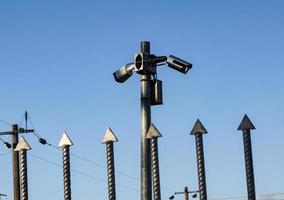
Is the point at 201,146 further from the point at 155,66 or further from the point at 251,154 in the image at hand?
the point at 155,66

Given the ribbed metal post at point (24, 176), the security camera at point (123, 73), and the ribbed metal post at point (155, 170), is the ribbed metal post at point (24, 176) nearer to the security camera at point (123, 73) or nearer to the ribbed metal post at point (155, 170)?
the ribbed metal post at point (155, 170)

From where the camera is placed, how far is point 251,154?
1720cm

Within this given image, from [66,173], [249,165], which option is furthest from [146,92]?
[66,173]

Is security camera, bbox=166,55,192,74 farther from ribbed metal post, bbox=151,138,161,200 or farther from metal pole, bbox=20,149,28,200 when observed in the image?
metal pole, bbox=20,149,28,200

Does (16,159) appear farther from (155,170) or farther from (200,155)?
(155,170)

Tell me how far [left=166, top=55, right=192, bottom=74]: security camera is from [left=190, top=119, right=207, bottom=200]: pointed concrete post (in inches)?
194

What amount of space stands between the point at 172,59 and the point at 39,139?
67.3 ft

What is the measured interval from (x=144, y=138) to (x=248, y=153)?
4.15m

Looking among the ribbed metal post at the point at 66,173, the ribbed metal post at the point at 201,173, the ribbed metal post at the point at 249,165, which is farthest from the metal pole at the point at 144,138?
the ribbed metal post at the point at 66,173

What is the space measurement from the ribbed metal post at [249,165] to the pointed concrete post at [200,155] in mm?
1254

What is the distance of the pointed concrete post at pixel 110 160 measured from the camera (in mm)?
17906

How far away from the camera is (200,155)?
18.1 m

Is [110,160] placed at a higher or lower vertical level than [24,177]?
higher

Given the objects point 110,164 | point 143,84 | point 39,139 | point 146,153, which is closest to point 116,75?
point 143,84
